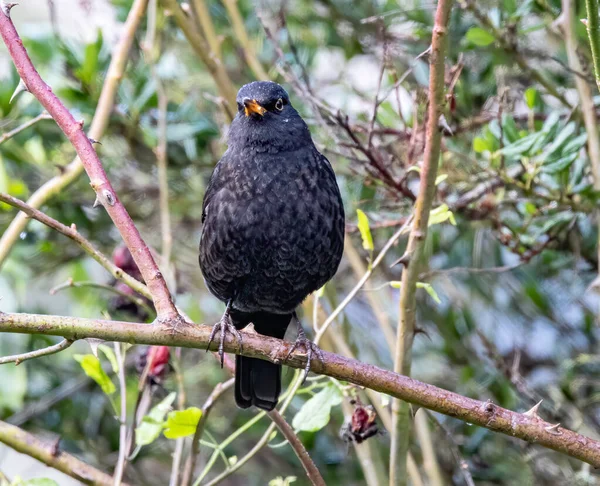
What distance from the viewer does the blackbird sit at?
8.50 ft

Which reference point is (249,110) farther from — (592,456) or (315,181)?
(592,456)

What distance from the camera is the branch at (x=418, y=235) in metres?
1.91

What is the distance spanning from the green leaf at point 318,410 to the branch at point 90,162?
56 centimetres

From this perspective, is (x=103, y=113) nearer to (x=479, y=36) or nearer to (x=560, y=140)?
(x=479, y=36)

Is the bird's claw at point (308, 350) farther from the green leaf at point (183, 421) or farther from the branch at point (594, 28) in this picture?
the branch at point (594, 28)

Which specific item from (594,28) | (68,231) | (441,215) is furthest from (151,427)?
(594,28)

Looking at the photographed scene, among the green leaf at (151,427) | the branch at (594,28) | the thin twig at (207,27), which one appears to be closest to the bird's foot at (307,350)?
the green leaf at (151,427)

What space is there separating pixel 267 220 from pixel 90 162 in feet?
2.50

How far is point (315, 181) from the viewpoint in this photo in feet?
8.75

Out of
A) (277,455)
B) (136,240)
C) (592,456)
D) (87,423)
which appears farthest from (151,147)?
(592,456)

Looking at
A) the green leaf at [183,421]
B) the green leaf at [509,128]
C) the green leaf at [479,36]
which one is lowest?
the green leaf at [183,421]

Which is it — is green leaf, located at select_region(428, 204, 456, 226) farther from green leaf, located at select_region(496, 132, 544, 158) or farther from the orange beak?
the orange beak

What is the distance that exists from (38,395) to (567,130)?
250cm

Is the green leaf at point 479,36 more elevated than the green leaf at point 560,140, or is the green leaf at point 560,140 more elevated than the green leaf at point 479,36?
the green leaf at point 479,36
